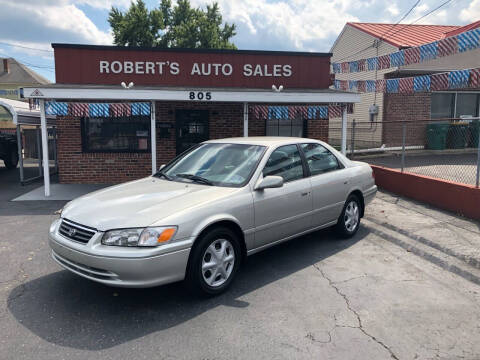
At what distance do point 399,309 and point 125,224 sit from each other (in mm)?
2620

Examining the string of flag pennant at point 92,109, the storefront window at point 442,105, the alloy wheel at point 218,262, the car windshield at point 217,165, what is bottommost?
the alloy wheel at point 218,262

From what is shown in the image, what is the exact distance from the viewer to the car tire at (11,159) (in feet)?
48.0

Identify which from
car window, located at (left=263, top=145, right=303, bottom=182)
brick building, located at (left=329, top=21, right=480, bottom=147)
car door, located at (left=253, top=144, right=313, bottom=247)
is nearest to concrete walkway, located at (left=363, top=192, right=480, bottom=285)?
car door, located at (left=253, top=144, right=313, bottom=247)

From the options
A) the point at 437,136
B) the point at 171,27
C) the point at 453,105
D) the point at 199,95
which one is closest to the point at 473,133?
the point at 437,136

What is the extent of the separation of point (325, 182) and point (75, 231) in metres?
3.09

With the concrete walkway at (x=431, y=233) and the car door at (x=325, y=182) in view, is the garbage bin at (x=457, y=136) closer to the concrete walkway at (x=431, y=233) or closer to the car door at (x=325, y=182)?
the concrete walkway at (x=431, y=233)

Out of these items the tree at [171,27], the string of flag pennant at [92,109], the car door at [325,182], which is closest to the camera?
the car door at [325,182]

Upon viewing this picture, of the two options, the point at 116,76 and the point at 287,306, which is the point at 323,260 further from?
the point at 116,76

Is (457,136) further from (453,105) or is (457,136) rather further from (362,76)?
(362,76)

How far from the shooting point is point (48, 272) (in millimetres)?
4570

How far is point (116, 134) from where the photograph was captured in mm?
10922

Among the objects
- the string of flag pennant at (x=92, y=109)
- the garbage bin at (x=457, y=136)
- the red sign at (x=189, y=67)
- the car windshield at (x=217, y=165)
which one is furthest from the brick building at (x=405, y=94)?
the car windshield at (x=217, y=165)

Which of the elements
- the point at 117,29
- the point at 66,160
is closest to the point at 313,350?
the point at 66,160

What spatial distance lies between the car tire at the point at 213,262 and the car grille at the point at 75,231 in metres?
0.93
